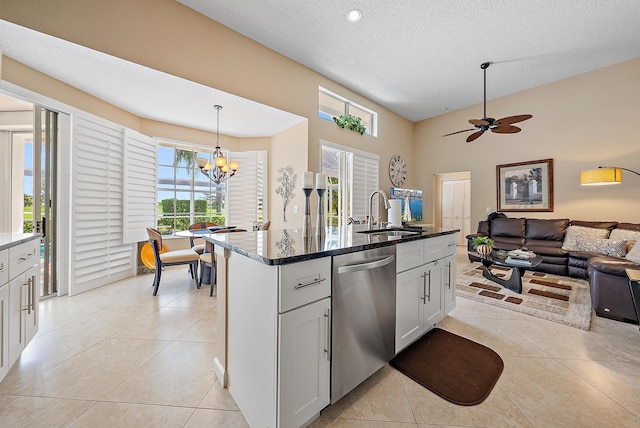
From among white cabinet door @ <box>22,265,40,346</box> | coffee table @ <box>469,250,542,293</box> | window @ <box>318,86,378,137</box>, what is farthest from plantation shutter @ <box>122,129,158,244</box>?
coffee table @ <box>469,250,542,293</box>

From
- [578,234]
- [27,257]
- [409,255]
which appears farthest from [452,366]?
[578,234]

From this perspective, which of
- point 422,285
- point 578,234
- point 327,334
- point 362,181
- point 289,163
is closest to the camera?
point 327,334

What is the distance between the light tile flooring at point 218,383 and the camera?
1318mm

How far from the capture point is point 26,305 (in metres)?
1.79

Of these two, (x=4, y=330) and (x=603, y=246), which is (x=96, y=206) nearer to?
(x=4, y=330)

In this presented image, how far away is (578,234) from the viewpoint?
4098 millimetres

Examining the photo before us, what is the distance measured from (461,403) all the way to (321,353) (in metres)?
0.94

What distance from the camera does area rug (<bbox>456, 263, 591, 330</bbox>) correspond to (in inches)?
100.0

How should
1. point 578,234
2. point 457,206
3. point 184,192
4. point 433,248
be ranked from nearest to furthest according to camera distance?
1. point 433,248
2. point 578,234
3. point 184,192
4. point 457,206

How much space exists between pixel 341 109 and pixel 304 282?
4505mm

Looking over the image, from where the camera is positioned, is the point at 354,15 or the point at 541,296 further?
the point at 541,296

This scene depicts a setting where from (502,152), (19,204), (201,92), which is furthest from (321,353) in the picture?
(502,152)

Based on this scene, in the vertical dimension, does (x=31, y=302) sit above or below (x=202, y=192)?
below

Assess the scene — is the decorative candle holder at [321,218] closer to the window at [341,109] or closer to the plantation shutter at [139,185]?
the window at [341,109]
